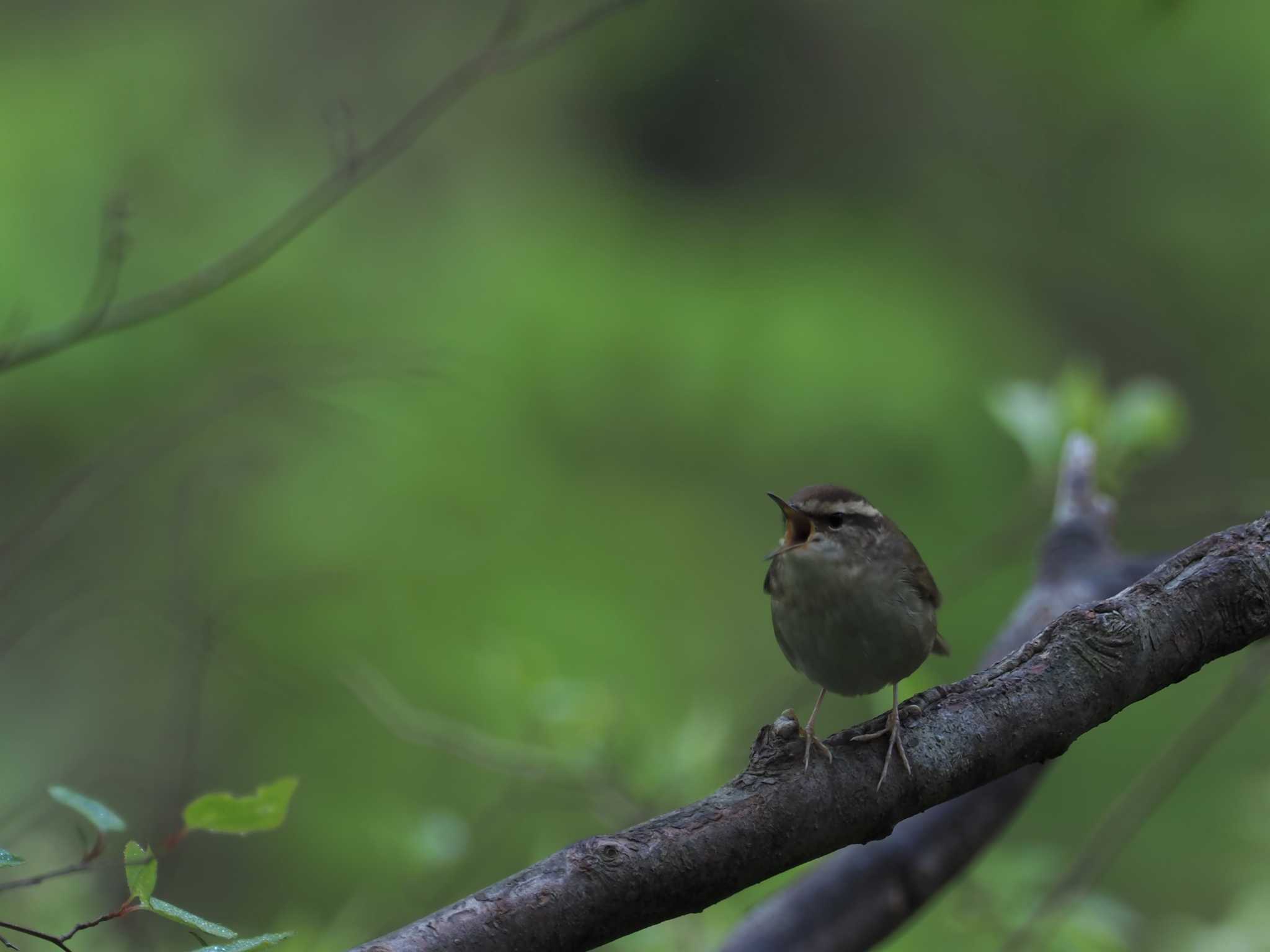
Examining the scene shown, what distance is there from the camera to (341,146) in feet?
15.5

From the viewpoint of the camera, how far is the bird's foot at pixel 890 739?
124 cm

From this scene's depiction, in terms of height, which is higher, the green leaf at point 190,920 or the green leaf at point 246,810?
the green leaf at point 246,810

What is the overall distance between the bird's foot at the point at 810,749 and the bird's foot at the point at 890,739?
0.05m

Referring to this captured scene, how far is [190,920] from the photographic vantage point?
904 mm

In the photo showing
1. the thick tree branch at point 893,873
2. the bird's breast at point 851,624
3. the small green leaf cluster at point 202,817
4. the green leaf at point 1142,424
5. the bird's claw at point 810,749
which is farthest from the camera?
the green leaf at point 1142,424

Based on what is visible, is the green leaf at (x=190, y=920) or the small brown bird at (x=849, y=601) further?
the small brown bird at (x=849, y=601)

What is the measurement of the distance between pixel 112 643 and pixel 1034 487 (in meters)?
3.50

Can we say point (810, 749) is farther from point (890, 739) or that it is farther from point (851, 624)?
point (851, 624)

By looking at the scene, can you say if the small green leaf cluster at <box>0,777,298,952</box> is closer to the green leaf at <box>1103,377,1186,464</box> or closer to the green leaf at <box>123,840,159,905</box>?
the green leaf at <box>123,840,159,905</box>

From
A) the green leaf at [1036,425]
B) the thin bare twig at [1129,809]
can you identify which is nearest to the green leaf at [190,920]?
the thin bare twig at [1129,809]

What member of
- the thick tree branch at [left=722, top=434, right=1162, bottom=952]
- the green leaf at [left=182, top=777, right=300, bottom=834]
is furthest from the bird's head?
the green leaf at [left=182, top=777, right=300, bottom=834]

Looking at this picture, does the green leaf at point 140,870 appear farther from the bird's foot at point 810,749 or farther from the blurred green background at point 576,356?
the blurred green background at point 576,356

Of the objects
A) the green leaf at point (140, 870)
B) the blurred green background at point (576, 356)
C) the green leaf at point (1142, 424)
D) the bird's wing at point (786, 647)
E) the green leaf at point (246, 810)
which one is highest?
the blurred green background at point (576, 356)

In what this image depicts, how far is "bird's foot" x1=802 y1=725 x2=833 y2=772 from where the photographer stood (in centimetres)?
122
